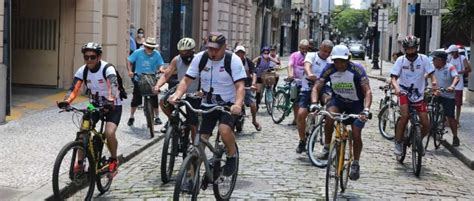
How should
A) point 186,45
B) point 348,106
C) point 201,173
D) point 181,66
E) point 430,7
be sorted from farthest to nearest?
point 430,7, point 181,66, point 186,45, point 348,106, point 201,173

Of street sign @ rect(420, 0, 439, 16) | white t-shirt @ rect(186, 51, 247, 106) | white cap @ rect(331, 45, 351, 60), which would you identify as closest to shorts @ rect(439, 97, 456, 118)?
street sign @ rect(420, 0, 439, 16)

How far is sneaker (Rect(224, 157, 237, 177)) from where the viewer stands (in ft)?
23.6

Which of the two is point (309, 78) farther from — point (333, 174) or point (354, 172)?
point (333, 174)

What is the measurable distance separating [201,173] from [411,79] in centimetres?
416

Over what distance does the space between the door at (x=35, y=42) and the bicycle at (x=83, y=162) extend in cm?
1134

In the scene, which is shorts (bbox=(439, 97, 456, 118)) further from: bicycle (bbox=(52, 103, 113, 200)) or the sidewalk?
bicycle (bbox=(52, 103, 113, 200))

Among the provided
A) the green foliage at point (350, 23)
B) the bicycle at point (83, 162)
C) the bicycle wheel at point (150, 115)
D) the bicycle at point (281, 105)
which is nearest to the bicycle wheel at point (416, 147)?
the bicycle at point (83, 162)

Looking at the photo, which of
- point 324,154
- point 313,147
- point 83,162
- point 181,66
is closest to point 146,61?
point 181,66

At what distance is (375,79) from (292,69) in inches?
803

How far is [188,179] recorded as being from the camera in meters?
6.20

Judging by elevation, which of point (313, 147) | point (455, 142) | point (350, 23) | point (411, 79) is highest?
point (350, 23)

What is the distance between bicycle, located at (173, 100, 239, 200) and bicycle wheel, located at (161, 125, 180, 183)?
0.55 metres

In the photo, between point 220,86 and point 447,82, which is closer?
point 220,86

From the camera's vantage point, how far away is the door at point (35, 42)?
59.7ft
